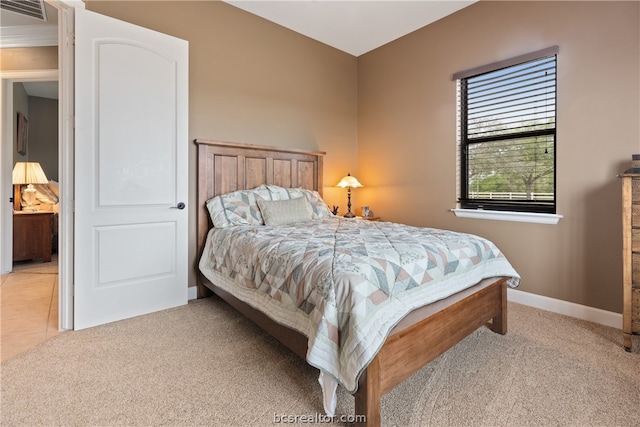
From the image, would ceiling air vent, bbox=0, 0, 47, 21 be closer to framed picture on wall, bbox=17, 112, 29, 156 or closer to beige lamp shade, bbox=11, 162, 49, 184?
framed picture on wall, bbox=17, 112, 29, 156

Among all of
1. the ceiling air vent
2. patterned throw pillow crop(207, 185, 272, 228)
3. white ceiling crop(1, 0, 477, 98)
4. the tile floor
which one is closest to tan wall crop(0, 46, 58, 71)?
white ceiling crop(1, 0, 477, 98)

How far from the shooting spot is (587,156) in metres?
2.44

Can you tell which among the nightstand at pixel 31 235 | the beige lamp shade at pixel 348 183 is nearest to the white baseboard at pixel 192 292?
the beige lamp shade at pixel 348 183

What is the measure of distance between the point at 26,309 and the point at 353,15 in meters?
A: 4.18

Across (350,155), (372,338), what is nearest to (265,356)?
(372,338)

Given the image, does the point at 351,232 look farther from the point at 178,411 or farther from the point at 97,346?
the point at 97,346

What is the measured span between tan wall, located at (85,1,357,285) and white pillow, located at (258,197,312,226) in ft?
2.31

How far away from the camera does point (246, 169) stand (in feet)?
10.7

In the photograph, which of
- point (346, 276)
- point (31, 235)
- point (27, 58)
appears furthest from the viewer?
point (31, 235)

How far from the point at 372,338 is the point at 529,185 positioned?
96.6 inches

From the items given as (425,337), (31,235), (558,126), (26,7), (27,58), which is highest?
(26,7)

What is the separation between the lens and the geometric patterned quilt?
1266mm

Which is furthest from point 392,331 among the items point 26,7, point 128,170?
point 26,7

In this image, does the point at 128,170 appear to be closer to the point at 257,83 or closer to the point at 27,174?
the point at 257,83
